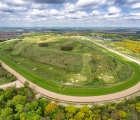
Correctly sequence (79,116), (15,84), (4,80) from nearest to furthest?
1. (79,116)
2. (15,84)
3. (4,80)

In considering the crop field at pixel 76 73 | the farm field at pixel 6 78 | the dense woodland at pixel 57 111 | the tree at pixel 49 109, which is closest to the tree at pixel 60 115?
the dense woodland at pixel 57 111

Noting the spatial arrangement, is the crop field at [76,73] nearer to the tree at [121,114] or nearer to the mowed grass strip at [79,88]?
the mowed grass strip at [79,88]

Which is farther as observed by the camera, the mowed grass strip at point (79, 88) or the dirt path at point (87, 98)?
the mowed grass strip at point (79, 88)

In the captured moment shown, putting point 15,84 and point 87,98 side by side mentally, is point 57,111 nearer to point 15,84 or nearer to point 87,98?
point 87,98

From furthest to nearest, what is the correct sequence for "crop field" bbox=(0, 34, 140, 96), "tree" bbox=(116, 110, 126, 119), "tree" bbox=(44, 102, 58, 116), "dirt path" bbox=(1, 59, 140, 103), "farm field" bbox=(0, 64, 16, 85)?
"farm field" bbox=(0, 64, 16, 85), "crop field" bbox=(0, 34, 140, 96), "dirt path" bbox=(1, 59, 140, 103), "tree" bbox=(44, 102, 58, 116), "tree" bbox=(116, 110, 126, 119)

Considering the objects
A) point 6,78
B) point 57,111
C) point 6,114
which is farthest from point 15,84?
point 57,111

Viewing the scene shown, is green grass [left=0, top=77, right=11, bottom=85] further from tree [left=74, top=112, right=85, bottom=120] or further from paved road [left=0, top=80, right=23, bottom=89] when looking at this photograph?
tree [left=74, top=112, right=85, bottom=120]

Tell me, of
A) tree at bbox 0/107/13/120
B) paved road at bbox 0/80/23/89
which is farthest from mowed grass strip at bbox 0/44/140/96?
tree at bbox 0/107/13/120

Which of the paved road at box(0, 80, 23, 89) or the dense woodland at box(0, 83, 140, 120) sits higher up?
the dense woodland at box(0, 83, 140, 120)

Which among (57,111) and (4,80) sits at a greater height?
(57,111)

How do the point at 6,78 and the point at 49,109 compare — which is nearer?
the point at 49,109

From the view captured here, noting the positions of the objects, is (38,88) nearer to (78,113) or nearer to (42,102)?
(42,102)
